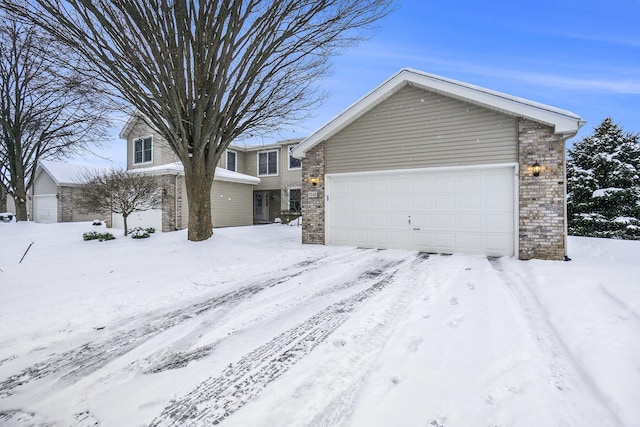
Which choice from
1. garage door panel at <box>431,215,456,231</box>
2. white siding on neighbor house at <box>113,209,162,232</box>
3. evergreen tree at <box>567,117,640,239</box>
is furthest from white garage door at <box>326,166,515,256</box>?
evergreen tree at <box>567,117,640,239</box>

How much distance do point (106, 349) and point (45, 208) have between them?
73.0 feet

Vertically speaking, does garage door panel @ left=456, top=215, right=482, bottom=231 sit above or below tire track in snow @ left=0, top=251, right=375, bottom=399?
above

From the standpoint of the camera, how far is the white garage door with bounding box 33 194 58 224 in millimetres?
18000

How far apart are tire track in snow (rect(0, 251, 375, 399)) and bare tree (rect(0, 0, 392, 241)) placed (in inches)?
210

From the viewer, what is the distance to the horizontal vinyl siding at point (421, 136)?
7.28m

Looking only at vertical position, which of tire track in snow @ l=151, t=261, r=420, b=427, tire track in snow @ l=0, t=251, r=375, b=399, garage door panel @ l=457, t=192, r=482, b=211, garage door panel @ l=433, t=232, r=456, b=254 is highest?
garage door panel @ l=457, t=192, r=482, b=211

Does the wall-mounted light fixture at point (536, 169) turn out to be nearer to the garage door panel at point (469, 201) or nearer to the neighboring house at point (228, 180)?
the garage door panel at point (469, 201)

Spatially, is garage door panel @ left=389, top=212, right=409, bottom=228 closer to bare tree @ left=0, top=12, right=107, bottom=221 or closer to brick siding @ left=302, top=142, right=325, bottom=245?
brick siding @ left=302, top=142, right=325, bottom=245

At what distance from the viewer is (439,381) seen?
2.13 m

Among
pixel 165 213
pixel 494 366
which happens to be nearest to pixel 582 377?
pixel 494 366

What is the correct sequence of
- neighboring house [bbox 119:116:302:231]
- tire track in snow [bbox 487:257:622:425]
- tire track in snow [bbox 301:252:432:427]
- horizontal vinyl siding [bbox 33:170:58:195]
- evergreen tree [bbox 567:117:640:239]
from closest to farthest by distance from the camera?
1. tire track in snow [bbox 301:252:432:427]
2. tire track in snow [bbox 487:257:622:425]
3. evergreen tree [bbox 567:117:640:239]
4. neighboring house [bbox 119:116:302:231]
5. horizontal vinyl siding [bbox 33:170:58:195]

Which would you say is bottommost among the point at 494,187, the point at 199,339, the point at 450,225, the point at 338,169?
the point at 199,339

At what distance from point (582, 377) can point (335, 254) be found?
5655mm

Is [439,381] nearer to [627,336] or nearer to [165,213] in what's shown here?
[627,336]
